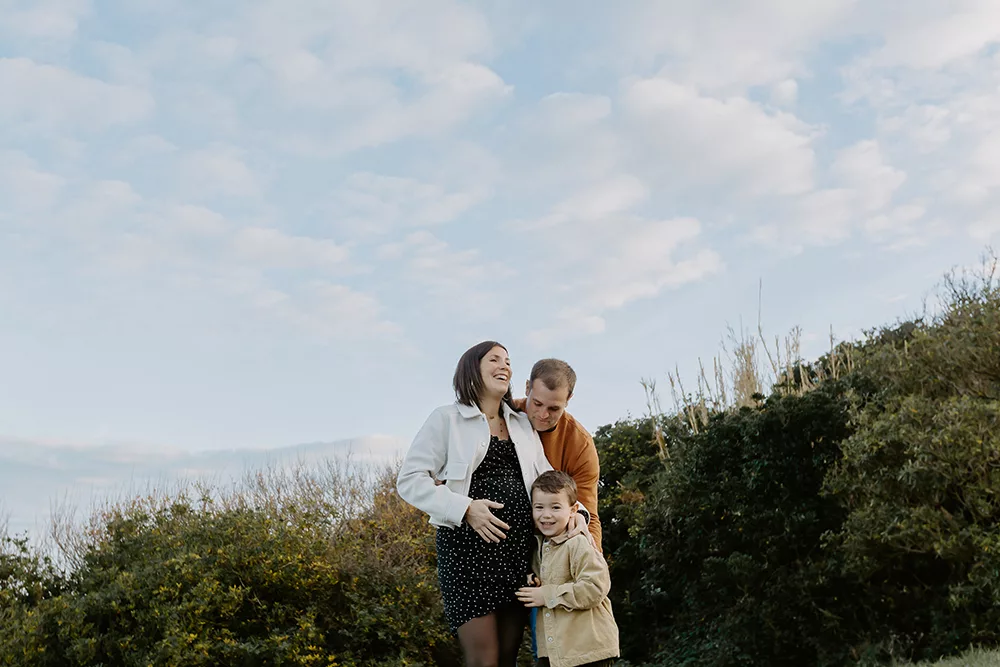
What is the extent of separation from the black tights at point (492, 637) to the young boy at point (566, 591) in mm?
130

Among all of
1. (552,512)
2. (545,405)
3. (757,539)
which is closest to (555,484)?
(552,512)

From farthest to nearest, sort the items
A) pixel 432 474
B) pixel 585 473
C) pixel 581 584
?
1. pixel 585 473
2. pixel 432 474
3. pixel 581 584

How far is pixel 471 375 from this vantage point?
3.73 m

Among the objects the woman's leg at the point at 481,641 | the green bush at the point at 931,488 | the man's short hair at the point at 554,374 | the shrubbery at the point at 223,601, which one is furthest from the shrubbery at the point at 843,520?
the woman's leg at the point at 481,641

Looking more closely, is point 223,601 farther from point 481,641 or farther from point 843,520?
point 843,520

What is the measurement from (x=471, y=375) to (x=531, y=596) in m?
0.94

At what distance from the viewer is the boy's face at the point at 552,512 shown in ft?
11.4

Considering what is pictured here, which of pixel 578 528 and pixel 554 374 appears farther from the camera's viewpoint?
pixel 554 374

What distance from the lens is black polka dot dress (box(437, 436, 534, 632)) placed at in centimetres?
348

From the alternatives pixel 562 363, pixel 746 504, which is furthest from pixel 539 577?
pixel 746 504

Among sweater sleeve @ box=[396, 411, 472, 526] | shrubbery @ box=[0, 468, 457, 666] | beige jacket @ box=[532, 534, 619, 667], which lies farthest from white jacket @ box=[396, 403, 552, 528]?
shrubbery @ box=[0, 468, 457, 666]

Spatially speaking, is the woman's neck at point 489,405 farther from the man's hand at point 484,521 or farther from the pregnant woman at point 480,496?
the man's hand at point 484,521

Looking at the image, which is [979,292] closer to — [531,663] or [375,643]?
[531,663]

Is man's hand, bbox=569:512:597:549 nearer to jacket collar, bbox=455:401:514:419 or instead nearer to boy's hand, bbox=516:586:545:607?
boy's hand, bbox=516:586:545:607
